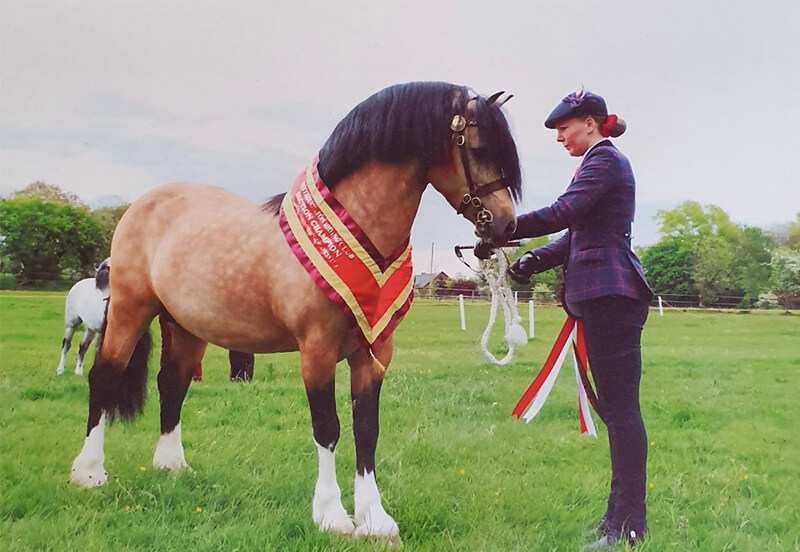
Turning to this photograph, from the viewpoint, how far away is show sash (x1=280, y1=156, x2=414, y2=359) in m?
1.79

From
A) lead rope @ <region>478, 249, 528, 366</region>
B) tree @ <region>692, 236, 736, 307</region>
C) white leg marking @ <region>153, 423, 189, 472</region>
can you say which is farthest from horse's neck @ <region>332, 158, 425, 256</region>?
tree @ <region>692, 236, 736, 307</region>

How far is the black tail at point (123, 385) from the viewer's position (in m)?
2.27

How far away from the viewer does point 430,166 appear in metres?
1.75

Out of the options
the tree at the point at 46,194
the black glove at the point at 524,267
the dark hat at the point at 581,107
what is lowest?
the black glove at the point at 524,267

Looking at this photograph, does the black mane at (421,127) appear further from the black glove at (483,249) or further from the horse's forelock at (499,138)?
the black glove at (483,249)

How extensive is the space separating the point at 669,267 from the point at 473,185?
119 cm

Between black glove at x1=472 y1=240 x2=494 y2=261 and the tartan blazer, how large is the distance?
9cm

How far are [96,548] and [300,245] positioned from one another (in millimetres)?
1007

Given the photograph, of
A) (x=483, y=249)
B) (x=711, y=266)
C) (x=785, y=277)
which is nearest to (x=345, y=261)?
(x=483, y=249)

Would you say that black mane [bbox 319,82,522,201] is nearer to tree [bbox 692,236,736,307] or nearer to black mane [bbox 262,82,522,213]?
black mane [bbox 262,82,522,213]

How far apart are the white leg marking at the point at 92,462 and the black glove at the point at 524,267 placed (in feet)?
5.03

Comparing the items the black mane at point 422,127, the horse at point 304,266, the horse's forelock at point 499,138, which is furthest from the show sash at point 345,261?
the horse's forelock at point 499,138

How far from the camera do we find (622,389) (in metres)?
1.72

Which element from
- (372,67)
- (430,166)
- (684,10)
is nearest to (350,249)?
(430,166)
